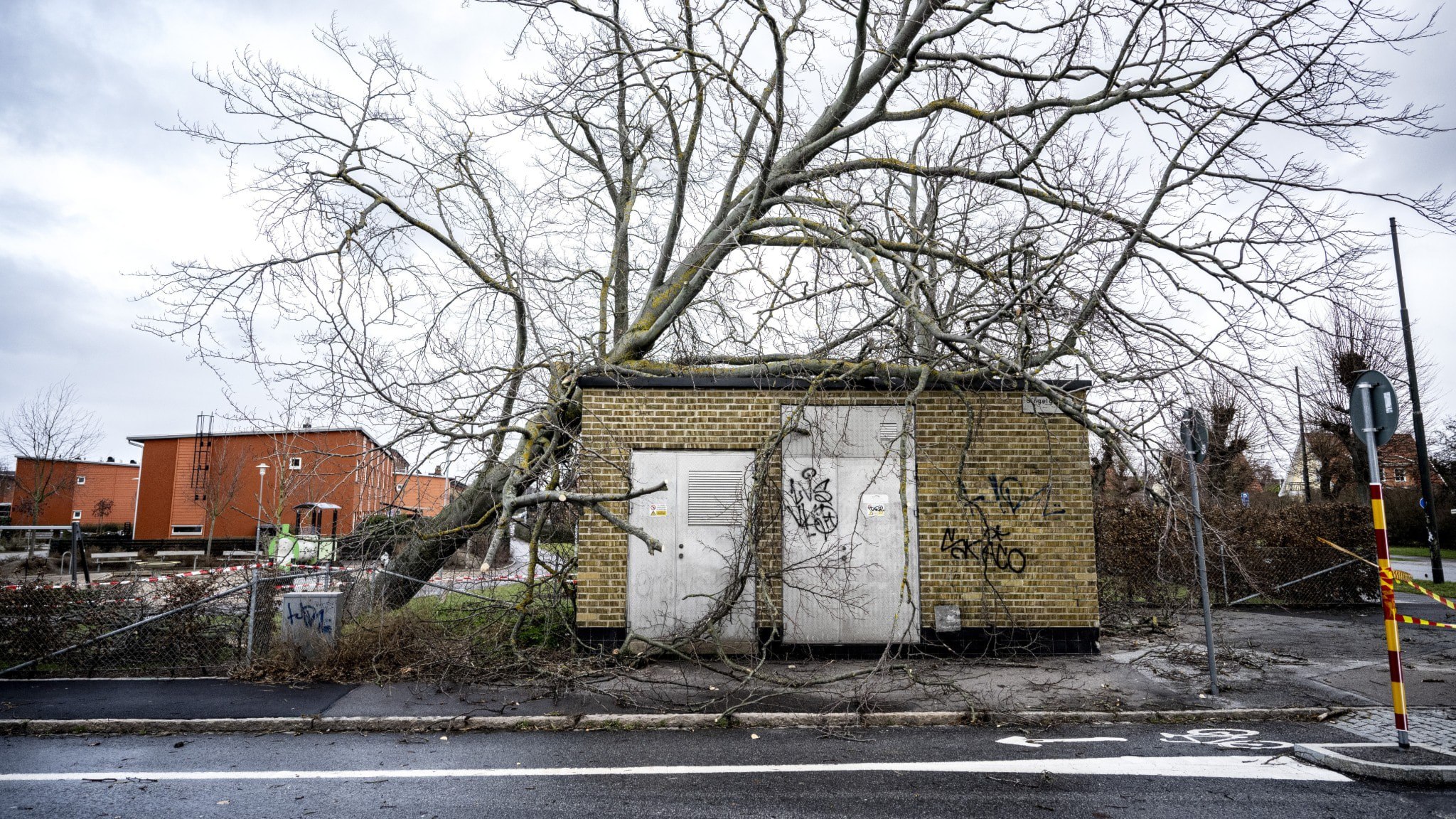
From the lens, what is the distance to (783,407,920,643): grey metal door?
30.3ft

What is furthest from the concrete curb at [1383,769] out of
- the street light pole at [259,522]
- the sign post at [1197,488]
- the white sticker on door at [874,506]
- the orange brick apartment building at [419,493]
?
the street light pole at [259,522]

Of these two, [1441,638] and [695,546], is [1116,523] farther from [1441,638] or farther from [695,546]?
[695,546]

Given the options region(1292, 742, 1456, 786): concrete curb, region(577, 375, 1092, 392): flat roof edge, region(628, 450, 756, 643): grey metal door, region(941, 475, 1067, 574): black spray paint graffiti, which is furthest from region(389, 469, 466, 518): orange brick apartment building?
region(1292, 742, 1456, 786): concrete curb

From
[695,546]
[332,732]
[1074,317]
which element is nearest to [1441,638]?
[1074,317]

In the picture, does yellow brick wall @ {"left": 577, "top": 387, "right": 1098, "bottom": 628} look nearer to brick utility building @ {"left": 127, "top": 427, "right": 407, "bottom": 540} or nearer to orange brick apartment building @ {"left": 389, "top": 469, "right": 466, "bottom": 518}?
orange brick apartment building @ {"left": 389, "top": 469, "right": 466, "bottom": 518}

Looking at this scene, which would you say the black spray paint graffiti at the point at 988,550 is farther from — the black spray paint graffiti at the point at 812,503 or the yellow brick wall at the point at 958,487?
the black spray paint graffiti at the point at 812,503

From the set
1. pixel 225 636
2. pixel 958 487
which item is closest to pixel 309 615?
pixel 225 636

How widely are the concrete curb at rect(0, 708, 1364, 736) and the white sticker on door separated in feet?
9.70

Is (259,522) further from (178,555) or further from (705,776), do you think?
(178,555)

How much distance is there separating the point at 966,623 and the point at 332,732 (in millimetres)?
6693

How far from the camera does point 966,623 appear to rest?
9.29 m

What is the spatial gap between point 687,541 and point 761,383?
2.09m

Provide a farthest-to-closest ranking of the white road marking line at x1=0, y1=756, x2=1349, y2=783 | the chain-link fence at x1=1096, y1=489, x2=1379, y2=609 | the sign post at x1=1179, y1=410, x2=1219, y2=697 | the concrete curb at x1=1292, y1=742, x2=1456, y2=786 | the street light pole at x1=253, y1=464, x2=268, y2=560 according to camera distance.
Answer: the chain-link fence at x1=1096, y1=489, x2=1379, y2=609 → the street light pole at x1=253, y1=464, x2=268, y2=560 → the sign post at x1=1179, y1=410, x2=1219, y2=697 → the white road marking line at x1=0, y1=756, x2=1349, y2=783 → the concrete curb at x1=1292, y1=742, x2=1456, y2=786

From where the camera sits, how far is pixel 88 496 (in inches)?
1917
